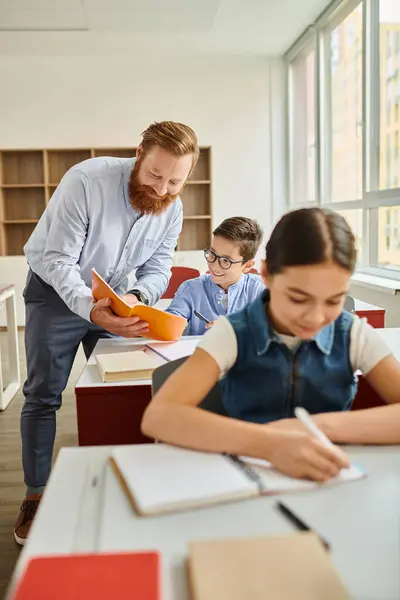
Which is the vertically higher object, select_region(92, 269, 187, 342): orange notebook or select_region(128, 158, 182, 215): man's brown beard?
select_region(128, 158, 182, 215): man's brown beard

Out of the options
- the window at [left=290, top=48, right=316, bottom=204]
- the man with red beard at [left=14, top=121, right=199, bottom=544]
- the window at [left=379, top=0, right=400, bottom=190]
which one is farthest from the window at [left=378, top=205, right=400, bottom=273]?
the man with red beard at [left=14, top=121, right=199, bottom=544]

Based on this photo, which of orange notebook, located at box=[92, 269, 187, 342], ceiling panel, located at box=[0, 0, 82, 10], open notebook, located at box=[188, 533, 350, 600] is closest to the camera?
open notebook, located at box=[188, 533, 350, 600]

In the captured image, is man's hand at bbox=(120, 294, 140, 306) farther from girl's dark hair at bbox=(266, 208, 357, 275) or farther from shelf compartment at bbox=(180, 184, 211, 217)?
shelf compartment at bbox=(180, 184, 211, 217)

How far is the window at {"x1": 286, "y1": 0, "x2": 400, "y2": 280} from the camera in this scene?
4.16 m

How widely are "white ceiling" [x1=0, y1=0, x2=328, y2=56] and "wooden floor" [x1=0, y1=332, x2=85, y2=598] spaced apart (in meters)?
3.19

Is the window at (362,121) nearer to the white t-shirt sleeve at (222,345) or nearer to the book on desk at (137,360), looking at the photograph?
the book on desk at (137,360)

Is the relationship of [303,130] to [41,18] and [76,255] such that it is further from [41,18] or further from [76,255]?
[76,255]

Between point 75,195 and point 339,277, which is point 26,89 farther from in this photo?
point 339,277

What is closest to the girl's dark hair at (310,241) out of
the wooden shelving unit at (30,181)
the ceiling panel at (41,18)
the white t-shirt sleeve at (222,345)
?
the white t-shirt sleeve at (222,345)

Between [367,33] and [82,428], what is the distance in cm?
397

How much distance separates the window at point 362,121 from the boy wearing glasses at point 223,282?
1.68m

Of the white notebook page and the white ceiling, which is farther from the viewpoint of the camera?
the white ceiling

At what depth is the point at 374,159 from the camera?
14.4 ft

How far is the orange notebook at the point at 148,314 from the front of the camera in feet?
5.58
